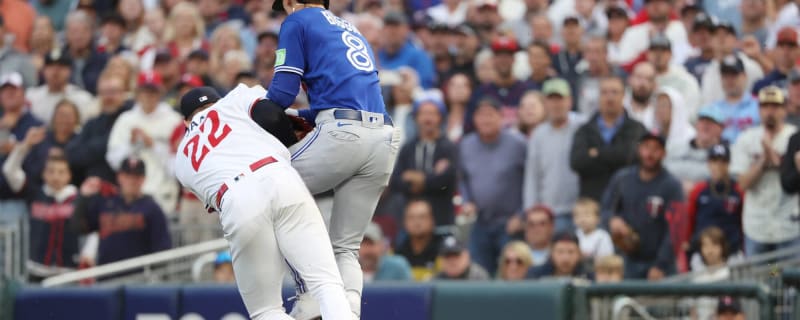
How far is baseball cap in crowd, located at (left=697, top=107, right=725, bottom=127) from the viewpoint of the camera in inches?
503

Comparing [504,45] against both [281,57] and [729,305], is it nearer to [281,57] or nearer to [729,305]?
[729,305]

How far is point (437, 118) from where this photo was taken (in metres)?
13.9

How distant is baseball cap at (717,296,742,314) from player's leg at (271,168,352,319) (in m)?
3.06

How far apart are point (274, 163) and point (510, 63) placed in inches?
300

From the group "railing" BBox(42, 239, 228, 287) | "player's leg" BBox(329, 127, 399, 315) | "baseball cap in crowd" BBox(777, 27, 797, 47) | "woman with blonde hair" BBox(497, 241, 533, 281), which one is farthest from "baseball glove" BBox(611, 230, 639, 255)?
"player's leg" BBox(329, 127, 399, 315)

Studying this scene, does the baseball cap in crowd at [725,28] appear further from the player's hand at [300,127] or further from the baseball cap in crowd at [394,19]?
the player's hand at [300,127]

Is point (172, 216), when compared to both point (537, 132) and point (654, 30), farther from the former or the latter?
point (654, 30)

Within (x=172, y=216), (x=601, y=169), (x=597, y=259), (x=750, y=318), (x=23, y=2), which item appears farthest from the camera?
(x=23, y=2)

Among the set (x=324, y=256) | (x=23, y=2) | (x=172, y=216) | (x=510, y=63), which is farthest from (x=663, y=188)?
(x=23, y=2)

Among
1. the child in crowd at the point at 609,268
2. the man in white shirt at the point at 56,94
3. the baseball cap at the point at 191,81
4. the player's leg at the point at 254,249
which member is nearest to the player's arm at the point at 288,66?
the player's leg at the point at 254,249

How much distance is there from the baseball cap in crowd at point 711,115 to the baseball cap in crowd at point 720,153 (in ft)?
1.76

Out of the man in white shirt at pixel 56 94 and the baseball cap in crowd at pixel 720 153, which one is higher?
the man in white shirt at pixel 56 94

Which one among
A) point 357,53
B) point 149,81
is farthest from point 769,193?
point 149,81

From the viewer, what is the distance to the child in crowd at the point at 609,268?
1175 centimetres
